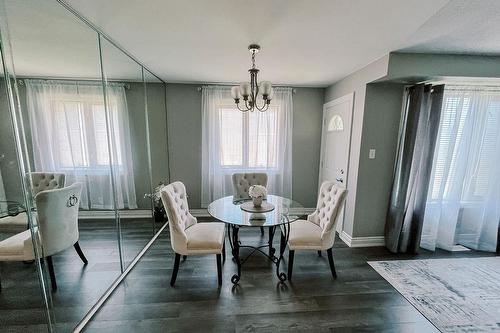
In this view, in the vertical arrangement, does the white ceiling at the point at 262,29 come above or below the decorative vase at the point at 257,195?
above

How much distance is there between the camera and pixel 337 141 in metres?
3.10

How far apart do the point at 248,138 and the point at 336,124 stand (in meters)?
1.51

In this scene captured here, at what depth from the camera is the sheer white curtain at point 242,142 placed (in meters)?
3.43

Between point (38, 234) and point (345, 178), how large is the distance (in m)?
3.24

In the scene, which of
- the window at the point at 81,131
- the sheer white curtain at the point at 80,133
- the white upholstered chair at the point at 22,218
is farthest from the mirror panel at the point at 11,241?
the window at the point at 81,131

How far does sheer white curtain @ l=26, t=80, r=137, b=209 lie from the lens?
135 centimetres

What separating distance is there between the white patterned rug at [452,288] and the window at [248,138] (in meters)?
2.26

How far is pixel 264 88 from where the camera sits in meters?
1.93

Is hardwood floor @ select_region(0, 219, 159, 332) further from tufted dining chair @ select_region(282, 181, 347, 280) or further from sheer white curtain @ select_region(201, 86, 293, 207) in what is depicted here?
tufted dining chair @ select_region(282, 181, 347, 280)

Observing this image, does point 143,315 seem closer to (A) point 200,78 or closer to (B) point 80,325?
(B) point 80,325

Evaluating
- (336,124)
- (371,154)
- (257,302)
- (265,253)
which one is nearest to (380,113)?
(371,154)

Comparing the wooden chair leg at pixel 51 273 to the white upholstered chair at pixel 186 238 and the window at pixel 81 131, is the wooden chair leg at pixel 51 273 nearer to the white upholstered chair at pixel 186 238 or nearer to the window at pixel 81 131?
the window at pixel 81 131

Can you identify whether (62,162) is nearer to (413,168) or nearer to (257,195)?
(257,195)

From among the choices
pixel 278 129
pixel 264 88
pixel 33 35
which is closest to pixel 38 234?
pixel 33 35
